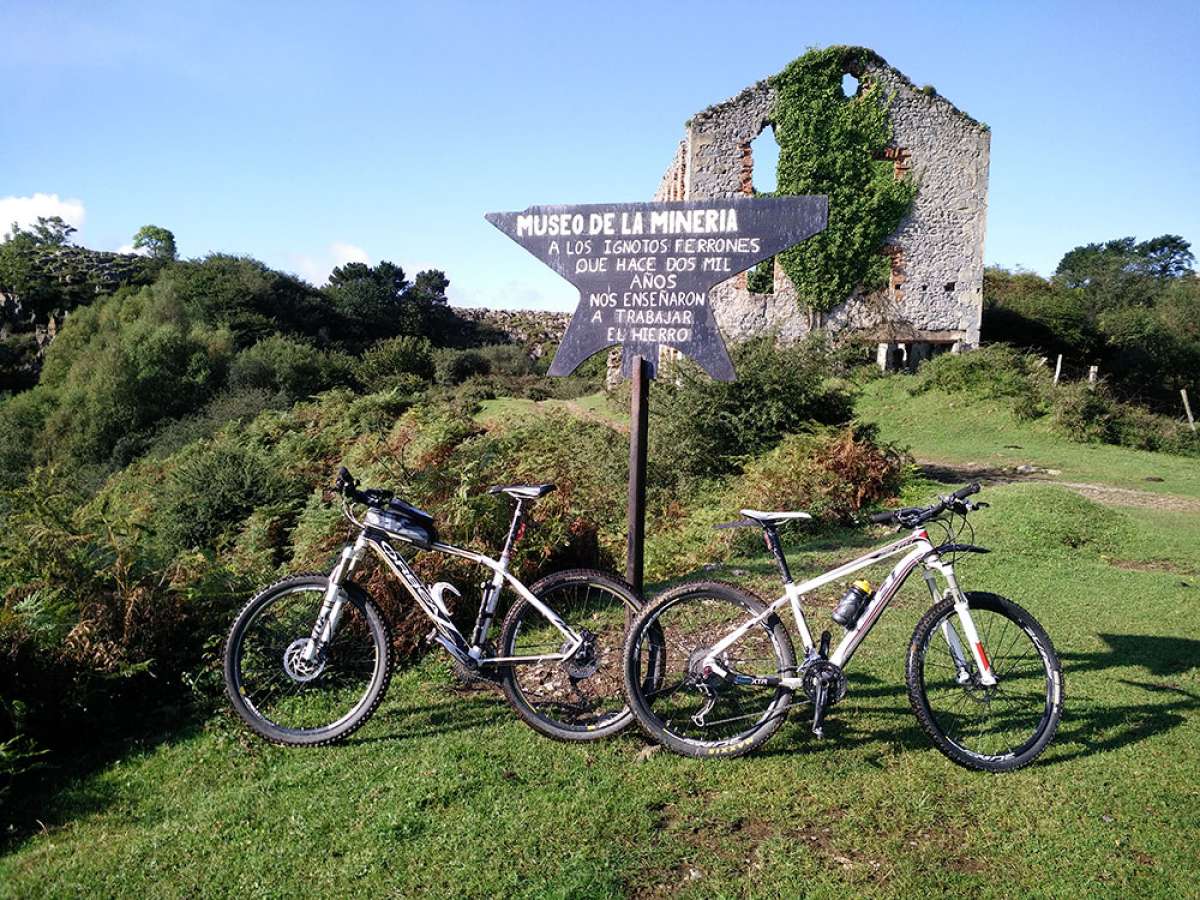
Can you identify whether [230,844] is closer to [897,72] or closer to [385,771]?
[385,771]

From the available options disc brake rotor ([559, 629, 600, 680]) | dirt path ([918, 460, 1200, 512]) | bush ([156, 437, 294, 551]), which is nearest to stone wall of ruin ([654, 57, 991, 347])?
dirt path ([918, 460, 1200, 512])

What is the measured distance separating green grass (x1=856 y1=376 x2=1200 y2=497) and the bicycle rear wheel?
1242 centimetres

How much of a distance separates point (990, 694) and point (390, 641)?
117 inches

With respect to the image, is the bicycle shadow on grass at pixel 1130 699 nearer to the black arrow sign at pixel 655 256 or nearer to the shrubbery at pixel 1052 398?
the black arrow sign at pixel 655 256

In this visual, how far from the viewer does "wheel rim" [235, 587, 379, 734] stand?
4.15 metres

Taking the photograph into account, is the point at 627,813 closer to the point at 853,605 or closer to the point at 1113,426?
the point at 853,605

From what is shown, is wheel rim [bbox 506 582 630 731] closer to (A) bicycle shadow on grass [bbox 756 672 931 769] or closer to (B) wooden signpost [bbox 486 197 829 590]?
(B) wooden signpost [bbox 486 197 829 590]

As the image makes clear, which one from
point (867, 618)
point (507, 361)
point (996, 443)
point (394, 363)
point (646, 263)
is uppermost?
point (646, 263)

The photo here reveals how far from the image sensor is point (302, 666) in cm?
413

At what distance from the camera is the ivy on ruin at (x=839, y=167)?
25.4 metres

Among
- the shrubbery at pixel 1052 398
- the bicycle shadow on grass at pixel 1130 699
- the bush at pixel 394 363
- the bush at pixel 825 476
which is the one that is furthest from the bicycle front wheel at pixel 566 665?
the bush at pixel 394 363

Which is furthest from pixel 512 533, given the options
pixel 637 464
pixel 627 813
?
pixel 627 813

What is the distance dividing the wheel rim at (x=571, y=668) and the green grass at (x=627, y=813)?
184 mm

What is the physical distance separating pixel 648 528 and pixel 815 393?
14.5 ft
